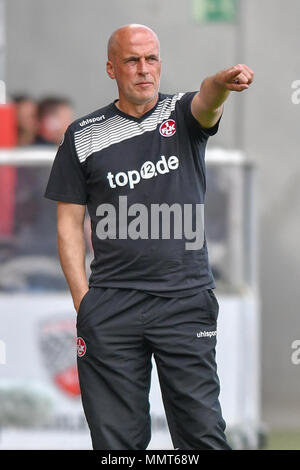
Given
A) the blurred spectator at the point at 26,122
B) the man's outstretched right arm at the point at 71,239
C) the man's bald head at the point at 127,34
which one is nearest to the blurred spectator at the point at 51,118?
the blurred spectator at the point at 26,122

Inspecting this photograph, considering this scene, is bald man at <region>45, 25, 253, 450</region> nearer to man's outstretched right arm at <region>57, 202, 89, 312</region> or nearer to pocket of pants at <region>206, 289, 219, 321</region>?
pocket of pants at <region>206, 289, 219, 321</region>

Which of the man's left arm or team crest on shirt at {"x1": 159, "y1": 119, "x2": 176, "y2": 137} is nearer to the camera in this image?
the man's left arm

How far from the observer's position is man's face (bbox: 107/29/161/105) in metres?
4.02

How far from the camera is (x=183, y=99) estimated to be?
4094 millimetres

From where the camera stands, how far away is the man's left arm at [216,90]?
12.2 ft

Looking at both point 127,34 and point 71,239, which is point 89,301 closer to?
point 71,239

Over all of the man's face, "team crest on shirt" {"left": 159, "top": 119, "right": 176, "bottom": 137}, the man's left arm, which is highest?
the man's face

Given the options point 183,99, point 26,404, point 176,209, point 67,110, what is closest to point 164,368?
point 176,209

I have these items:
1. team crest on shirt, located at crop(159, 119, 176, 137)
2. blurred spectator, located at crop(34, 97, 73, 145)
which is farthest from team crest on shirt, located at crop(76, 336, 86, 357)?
blurred spectator, located at crop(34, 97, 73, 145)

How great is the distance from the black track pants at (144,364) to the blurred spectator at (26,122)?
4685 mm

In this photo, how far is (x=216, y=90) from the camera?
3.84m

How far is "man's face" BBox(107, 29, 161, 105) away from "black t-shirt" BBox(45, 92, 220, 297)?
0.10 meters
